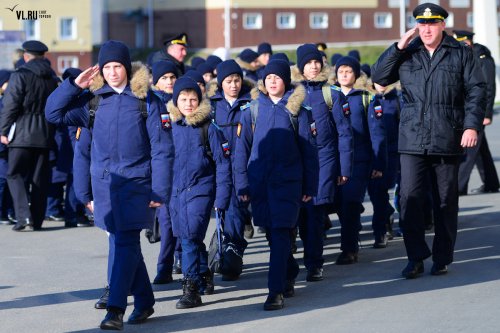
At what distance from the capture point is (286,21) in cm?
8319

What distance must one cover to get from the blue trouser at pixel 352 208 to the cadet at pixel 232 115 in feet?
3.12

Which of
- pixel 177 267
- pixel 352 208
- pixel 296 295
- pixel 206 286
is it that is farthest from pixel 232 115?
pixel 296 295

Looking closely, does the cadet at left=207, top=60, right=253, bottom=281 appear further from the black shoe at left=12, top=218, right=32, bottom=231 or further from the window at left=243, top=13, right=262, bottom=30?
the window at left=243, top=13, right=262, bottom=30

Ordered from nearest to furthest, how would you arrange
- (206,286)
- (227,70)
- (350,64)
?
(206,286) < (227,70) < (350,64)

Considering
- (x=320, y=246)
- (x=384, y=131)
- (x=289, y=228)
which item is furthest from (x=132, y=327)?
(x=384, y=131)

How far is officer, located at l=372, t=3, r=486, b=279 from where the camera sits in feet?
33.5

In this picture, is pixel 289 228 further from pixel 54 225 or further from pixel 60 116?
pixel 54 225

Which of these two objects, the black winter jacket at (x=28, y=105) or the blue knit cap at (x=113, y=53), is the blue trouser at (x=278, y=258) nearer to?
the blue knit cap at (x=113, y=53)

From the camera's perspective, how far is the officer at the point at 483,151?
16328mm

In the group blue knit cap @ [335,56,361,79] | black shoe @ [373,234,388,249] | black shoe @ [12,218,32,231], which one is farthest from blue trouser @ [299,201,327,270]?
black shoe @ [12,218,32,231]

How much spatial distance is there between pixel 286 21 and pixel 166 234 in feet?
240

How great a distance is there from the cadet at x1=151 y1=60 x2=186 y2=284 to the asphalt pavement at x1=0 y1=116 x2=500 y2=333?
0.18 metres

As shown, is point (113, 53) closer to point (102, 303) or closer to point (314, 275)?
point (102, 303)

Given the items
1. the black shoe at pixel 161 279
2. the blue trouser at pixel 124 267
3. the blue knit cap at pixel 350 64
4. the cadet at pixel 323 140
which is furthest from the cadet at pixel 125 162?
the blue knit cap at pixel 350 64
